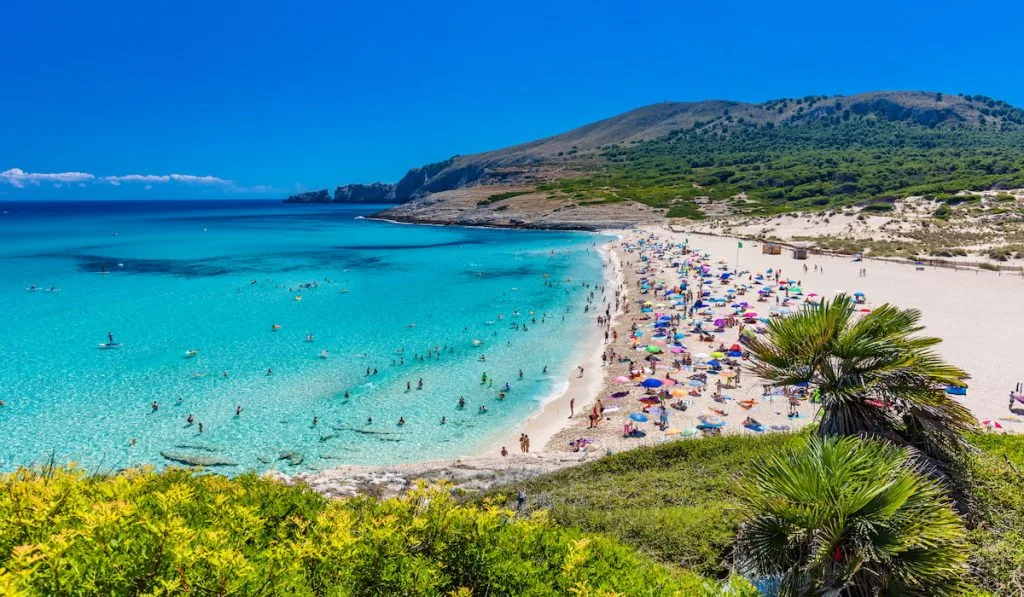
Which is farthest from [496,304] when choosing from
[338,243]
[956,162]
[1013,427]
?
[956,162]

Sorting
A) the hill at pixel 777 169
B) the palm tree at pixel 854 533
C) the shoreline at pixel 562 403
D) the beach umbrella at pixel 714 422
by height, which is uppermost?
the hill at pixel 777 169

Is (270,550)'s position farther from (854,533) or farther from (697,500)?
(697,500)

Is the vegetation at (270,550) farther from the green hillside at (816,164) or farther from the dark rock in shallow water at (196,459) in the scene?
the green hillside at (816,164)

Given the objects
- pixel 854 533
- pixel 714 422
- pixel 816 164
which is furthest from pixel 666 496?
pixel 816 164

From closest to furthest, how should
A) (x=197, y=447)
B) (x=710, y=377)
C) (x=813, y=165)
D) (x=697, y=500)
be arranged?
(x=697, y=500), (x=197, y=447), (x=710, y=377), (x=813, y=165)

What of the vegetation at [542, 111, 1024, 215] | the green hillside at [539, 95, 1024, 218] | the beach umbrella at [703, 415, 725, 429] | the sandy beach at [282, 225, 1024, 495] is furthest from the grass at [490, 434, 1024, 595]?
the green hillside at [539, 95, 1024, 218]

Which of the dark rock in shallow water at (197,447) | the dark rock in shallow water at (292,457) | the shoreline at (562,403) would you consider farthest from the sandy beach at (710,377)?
the dark rock in shallow water at (197,447)

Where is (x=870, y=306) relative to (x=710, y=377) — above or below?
above
